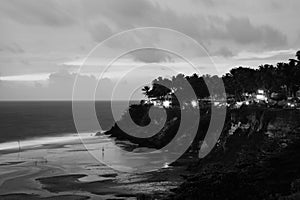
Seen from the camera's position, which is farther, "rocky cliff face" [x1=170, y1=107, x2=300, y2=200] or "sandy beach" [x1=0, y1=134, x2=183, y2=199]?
"sandy beach" [x1=0, y1=134, x2=183, y2=199]

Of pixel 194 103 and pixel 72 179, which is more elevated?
pixel 194 103

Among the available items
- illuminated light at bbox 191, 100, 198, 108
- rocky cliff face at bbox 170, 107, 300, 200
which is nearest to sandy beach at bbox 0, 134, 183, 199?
rocky cliff face at bbox 170, 107, 300, 200

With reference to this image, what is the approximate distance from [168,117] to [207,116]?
17.6 metres

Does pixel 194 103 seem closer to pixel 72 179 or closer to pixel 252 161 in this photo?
pixel 252 161

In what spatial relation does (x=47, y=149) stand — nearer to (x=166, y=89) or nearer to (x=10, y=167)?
(x=10, y=167)

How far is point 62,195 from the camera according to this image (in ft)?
135

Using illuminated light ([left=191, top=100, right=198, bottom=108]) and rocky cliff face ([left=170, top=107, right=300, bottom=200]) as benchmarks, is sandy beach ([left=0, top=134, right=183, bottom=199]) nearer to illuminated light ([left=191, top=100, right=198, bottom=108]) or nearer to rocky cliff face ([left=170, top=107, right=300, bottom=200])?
rocky cliff face ([left=170, top=107, right=300, bottom=200])

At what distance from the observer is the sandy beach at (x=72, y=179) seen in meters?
41.5

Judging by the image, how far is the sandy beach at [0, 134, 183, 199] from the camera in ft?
136

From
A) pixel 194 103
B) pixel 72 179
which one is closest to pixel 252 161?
pixel 72 179

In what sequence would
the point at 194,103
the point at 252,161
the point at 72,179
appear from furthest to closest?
the point at 194,103, the point at 72,179, the point at 252,161

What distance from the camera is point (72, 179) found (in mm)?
49219

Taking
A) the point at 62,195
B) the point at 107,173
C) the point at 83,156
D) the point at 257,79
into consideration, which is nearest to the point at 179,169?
the point at 107,173

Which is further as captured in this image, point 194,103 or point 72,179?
point 194,103
